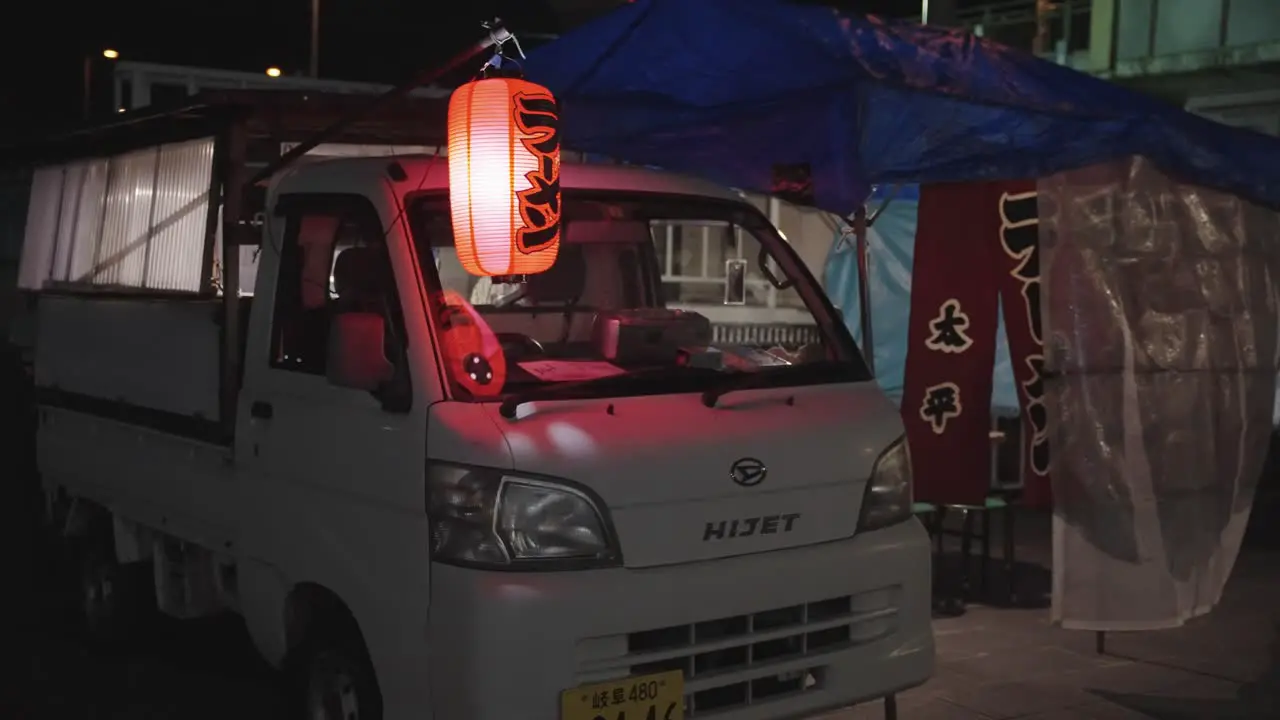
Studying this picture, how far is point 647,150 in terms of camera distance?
6758 mm

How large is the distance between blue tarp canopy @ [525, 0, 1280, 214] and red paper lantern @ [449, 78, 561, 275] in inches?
56.8

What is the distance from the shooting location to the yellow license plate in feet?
12.3

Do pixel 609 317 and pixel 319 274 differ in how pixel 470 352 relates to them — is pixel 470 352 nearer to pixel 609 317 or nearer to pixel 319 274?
pixel 609 317

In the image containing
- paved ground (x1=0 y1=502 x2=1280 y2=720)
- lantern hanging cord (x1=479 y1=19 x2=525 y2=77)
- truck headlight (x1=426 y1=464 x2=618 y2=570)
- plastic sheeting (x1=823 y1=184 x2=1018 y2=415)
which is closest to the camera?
truck headlight (x1=426 y1=464 x2=618 y2=570)

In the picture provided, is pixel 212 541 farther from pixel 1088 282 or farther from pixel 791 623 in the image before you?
pixel 1088 282

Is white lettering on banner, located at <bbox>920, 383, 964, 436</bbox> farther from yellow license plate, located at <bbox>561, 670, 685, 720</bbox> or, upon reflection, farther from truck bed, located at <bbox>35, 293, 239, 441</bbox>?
truck bed, located at <bbox>35, 293, 239, 441</bbox>

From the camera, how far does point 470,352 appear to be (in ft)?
13.6

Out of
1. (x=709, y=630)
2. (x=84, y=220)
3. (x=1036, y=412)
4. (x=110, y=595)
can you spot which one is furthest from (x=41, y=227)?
(x=1036, y=412)

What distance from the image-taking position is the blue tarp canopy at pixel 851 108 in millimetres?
5508

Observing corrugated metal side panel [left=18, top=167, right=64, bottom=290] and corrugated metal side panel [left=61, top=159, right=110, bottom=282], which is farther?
corrugated metal side panel [left=18, top=167, right=64, bottom=290]

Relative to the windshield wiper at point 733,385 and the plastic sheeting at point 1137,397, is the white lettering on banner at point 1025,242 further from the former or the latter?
the windshield wiper at point 733,385

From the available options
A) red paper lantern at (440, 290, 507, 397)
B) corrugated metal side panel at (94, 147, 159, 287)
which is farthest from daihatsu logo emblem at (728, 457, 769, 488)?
corrugated metal side panel at (94, 147, 159, 287)

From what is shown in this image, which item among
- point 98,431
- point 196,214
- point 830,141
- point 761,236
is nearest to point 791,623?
point 761,236

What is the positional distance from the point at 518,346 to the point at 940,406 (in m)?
2.71
